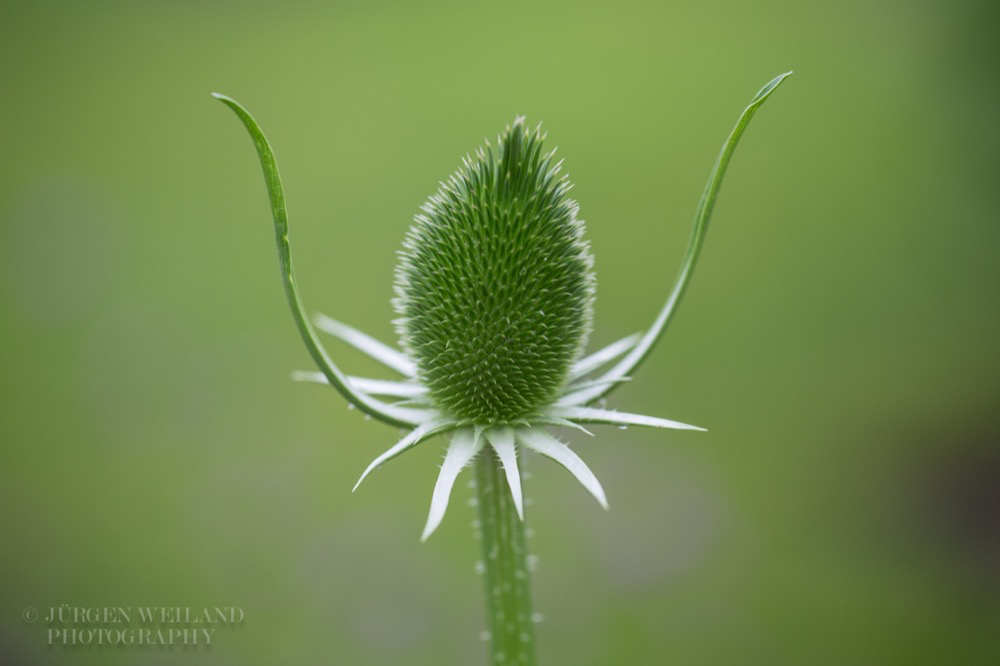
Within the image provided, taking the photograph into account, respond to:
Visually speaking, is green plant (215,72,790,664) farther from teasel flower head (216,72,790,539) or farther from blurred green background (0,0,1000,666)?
blurred green background (0,0,1000,666)

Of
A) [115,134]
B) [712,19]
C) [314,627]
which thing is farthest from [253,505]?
[712,19]

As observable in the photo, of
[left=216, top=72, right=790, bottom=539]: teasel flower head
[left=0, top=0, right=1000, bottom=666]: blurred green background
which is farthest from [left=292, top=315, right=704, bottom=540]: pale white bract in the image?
[left=0, top=0, right=1000, bottom=666]: blurred green background

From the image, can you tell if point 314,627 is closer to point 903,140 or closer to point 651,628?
point 651,628

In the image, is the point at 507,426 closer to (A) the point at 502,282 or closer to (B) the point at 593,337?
(A) the point at 502,282

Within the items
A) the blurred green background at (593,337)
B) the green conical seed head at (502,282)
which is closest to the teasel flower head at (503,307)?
the green conical seed head at (502,282)

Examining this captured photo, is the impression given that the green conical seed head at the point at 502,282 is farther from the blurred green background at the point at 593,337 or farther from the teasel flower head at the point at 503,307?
the blurred green background at the point at 593,337

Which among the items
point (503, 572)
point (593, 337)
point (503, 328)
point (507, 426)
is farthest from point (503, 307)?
point (593, 337)
